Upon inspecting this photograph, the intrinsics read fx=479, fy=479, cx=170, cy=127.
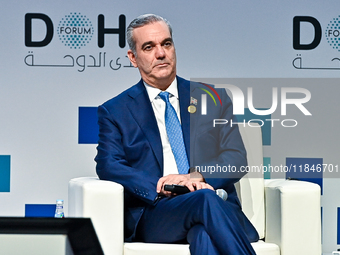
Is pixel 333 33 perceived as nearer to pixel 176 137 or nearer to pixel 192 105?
pixel 192 105

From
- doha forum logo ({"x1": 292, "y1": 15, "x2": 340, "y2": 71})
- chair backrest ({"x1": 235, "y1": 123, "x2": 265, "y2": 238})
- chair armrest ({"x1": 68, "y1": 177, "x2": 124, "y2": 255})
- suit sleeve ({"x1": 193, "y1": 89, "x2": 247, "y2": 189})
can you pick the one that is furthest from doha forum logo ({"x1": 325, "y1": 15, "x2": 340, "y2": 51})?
chair armrest ({"x1": 68, "y1": 177, "x2": 124, "y2": 255})

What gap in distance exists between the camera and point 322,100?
3176 millimetres

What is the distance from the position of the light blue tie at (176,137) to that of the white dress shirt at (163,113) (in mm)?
25

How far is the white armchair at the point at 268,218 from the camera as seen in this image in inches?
79.1

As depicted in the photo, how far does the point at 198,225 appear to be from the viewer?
1.92 m

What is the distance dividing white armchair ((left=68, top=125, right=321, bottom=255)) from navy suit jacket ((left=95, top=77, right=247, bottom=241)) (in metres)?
0.11

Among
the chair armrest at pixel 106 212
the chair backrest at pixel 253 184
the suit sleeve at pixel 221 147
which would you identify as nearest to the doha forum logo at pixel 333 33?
the chair backrest at pixel 253 184

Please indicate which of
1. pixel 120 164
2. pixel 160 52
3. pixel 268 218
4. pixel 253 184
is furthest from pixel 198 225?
pixel 160 52

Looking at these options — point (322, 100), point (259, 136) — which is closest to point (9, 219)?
point (259, 136)

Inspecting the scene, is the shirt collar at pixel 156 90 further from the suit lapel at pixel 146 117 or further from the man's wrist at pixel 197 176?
the man's wrist at pixel 197 176

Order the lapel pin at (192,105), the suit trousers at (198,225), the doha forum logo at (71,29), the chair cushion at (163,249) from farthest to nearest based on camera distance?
the doha forum logo at (71,29), the lapel pin at (192,105), the chair cushion at (163,249), the suit trousers at (198,225)

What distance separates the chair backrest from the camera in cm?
250

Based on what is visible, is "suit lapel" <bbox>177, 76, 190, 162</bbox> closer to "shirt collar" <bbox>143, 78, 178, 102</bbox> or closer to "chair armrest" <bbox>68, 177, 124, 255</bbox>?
"shirt collar" <bbox>143, 78, 178, 102</bbox>

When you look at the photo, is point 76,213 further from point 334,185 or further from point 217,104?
point 334,185
